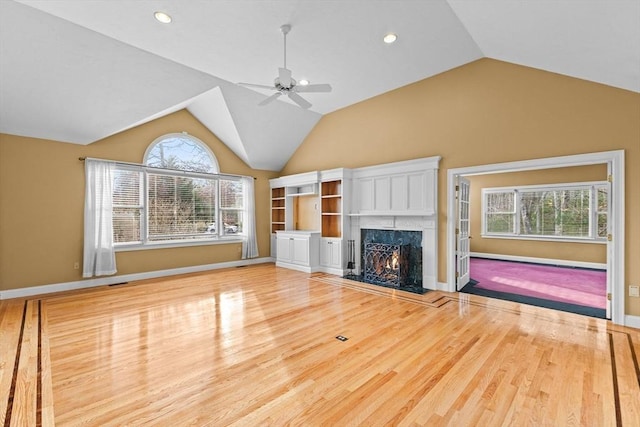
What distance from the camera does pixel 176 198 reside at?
6508 mm

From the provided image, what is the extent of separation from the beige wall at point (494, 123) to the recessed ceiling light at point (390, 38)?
59.3 inches

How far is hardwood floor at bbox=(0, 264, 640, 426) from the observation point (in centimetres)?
196

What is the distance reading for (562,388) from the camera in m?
2.22

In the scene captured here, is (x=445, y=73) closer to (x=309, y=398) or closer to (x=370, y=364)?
(x=370, y=364)

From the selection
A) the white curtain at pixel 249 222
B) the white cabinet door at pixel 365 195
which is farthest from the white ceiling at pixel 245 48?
the white curtain at pixel 249 222

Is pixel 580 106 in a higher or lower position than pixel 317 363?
higher

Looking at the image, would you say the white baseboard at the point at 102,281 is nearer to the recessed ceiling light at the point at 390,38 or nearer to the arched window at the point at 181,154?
the arched window at the point at 181,154

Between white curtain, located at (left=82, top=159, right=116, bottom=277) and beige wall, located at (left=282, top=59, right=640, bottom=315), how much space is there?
4771 millimetres

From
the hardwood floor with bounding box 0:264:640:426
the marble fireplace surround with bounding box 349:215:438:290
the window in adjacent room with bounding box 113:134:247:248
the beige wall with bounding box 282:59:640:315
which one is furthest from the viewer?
the window in adjacent room with bounding box 113:134:247:248

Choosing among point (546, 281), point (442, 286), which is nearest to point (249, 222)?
point (442, 286)

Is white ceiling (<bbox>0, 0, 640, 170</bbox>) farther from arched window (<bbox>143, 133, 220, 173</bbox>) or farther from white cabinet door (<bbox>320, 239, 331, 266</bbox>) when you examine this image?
white cabinet door (<bbox>320, 239, 331, 266</bbox>)

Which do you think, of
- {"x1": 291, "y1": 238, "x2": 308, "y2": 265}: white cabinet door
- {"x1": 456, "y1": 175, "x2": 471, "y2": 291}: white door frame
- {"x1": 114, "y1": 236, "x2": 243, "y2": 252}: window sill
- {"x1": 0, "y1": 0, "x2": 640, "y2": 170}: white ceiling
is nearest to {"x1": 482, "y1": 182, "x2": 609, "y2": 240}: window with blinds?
{"x1": 456, "y1": 175, "x2": 471, "y2": 291}: white door frame

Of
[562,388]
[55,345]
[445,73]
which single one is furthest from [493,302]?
[55,345]

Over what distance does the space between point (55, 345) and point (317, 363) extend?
8.98 ft
